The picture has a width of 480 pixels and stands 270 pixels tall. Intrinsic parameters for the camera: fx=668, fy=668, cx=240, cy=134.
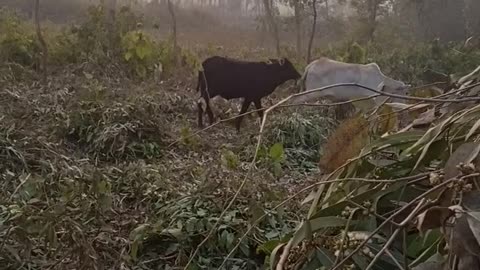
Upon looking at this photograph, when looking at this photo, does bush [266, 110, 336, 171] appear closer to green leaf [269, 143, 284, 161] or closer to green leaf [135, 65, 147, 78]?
green leaf [269, 143, 284, 161]

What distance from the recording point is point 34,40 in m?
5.91

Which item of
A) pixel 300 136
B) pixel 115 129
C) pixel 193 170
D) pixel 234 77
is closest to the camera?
pixel 193 170

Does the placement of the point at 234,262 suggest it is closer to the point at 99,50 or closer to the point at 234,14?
the point at 99,50

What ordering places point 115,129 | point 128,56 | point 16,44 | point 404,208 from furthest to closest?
point 128,56 → point 16,44 → point 115,129 → point 404,208

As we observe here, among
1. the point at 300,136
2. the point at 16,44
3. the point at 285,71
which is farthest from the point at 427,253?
the point at 16,44

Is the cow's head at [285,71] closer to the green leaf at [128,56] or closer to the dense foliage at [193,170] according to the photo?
the dense foliage at [193,170]

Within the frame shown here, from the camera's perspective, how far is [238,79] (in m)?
4.90

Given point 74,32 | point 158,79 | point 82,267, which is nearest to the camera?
point 82,267

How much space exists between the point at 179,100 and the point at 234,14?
7.68 meters

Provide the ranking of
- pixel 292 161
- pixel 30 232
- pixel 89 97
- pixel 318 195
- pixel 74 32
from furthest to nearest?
pixel 74 32
pixel 89 97
pixel 292 161
pixel 30 232
pixel 318 195

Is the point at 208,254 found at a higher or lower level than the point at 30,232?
lower

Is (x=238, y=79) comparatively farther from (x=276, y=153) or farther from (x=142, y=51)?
(x=276, y=153)

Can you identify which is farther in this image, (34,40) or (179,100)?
(34,40)

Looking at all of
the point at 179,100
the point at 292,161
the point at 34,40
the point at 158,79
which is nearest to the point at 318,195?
the point at 292,161
